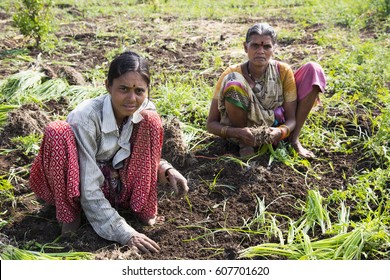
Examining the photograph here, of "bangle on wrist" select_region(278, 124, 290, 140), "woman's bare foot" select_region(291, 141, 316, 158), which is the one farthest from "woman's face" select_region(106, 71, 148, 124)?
"woman's bare foot" select_region(291, 141, 316, 158)

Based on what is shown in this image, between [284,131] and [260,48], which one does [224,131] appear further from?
[260,48]

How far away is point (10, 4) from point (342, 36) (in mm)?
5996

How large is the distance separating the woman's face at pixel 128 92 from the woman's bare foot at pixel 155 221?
→ 653 mm

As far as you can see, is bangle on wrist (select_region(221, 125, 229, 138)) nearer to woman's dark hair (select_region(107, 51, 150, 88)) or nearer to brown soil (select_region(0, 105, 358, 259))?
brown soil (select_region(0, 105, 358, 259))

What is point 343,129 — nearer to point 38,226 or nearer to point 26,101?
point 38,226

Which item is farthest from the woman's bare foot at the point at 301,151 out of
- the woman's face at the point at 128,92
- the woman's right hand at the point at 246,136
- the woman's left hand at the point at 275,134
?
the woman's face at the point at 128,92

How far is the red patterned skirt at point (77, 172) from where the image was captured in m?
2.79

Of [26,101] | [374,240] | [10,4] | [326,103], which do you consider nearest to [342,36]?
[326,103]

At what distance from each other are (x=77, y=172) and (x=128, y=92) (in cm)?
49

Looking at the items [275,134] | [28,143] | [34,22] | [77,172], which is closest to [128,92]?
[77,172]

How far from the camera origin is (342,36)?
6.75 meters

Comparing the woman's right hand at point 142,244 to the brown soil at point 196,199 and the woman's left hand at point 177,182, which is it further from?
the woman's left hand at point 177,182

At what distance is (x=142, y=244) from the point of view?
286 cm

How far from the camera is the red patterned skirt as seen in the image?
9.16 ft
